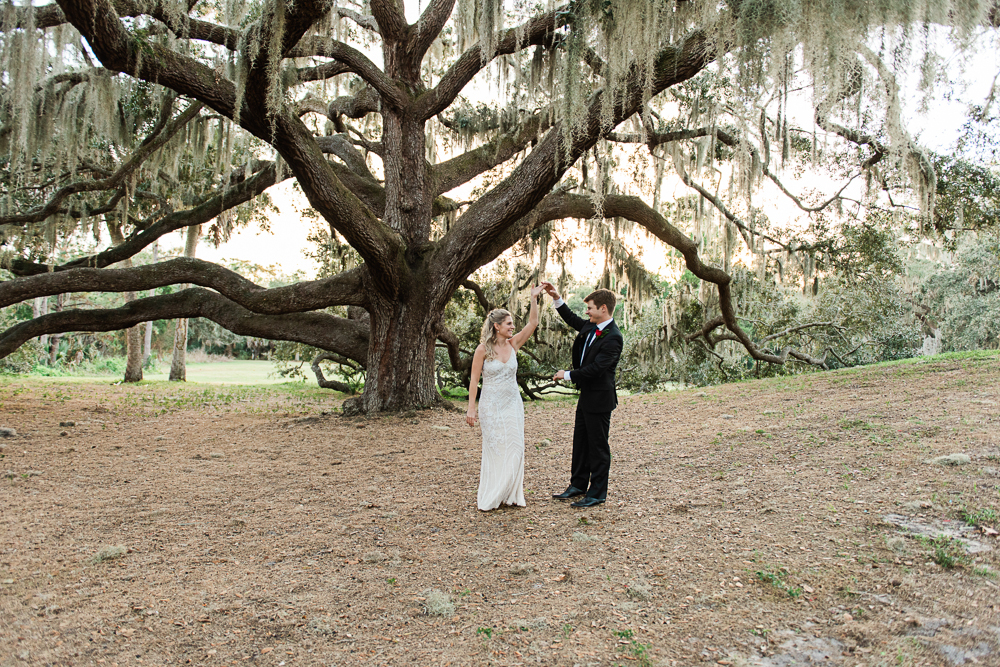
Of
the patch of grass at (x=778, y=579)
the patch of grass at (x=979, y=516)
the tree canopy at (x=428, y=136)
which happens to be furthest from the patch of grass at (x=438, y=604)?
the tree canopy at (x=428, y=136)

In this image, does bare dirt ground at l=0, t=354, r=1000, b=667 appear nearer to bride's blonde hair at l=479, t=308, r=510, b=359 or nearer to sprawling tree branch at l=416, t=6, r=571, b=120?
bride's blonde hair at l=479, t=308, r=510, b=359

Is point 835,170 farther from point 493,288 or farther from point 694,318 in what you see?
point 493,288

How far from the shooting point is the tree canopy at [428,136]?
514 cm

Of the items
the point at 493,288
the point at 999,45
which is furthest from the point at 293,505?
the point at 493,288

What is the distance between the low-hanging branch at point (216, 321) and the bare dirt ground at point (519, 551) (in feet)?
A: 7.35

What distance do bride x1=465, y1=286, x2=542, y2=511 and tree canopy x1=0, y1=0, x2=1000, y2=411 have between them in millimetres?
2686

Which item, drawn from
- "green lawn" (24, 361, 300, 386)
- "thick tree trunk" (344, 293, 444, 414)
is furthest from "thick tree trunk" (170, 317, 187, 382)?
"thick tree trunk" (344, 293, 444, 414)

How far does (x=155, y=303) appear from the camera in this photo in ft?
27.2

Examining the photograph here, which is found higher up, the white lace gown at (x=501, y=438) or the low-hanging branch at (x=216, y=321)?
the low-hanging branch at (x=216, y=321)

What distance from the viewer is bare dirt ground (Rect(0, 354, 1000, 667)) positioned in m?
2.31

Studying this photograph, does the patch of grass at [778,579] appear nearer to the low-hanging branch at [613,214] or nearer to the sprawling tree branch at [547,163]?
the sprawling tree branch at [547,163]

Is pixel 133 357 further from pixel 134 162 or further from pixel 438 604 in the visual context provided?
pixel 438 604

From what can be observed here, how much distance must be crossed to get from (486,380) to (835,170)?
24.2ft

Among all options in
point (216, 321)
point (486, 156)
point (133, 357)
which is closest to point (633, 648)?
point (216, 321)
